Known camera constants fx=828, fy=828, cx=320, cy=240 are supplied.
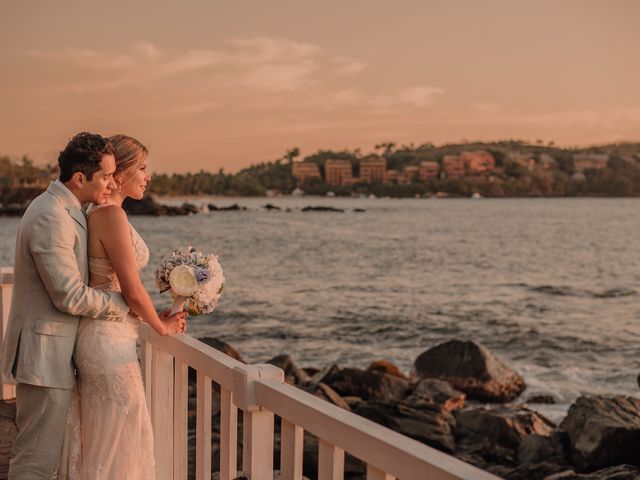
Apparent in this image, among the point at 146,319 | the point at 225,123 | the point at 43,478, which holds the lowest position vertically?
the point at 43,478

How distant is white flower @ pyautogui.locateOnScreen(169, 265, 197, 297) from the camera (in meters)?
3.36

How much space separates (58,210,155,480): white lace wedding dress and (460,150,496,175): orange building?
97946mm

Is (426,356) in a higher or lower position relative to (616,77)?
lower

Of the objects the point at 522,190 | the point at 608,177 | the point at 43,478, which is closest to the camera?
the point at 43,478

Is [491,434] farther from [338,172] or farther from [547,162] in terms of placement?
[338,172]

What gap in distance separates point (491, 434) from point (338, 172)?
332 feet

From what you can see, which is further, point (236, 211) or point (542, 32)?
point (236, 211)

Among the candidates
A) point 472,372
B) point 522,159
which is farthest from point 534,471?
point 522,159

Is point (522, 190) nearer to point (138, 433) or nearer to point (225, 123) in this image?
point (225, 123)

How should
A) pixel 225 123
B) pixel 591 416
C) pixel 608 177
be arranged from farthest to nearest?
pixel 608 177 < pixel 225 123 < pixel 591 416

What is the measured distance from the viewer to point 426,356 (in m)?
16.2

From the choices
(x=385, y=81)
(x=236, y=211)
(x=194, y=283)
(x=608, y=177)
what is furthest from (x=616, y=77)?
(x=194, y=283)

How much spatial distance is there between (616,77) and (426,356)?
207 feet

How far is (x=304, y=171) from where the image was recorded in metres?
110
